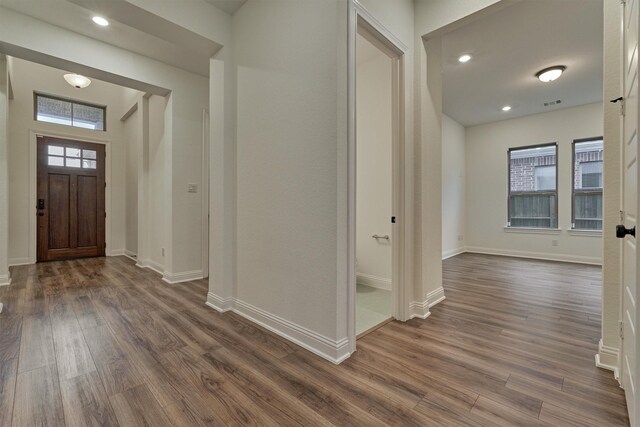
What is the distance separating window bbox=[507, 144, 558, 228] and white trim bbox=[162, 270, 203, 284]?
619cm

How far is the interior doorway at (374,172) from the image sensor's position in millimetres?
3393

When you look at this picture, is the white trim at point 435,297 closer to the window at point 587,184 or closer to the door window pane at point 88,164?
the window at point 587,184

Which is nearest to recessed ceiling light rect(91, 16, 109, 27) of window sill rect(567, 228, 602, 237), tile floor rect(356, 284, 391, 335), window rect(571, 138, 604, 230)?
tile floor rect(356, 284, 391, 335)

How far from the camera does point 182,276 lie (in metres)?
3.69

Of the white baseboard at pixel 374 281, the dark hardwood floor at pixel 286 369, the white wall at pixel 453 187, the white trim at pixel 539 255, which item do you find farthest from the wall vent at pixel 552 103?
the white baseboard at pixel 374 281

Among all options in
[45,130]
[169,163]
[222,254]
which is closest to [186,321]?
[222,254]

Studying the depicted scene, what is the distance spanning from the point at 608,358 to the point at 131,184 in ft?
23.1

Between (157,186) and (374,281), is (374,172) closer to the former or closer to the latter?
(374,281)

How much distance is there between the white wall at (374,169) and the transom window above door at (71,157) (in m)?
5.44

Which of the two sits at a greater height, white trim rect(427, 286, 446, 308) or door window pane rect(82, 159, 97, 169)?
door window pane rect(82, 159, 97, 169)

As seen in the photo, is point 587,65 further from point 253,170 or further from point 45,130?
point 45,130

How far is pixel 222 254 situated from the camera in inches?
105

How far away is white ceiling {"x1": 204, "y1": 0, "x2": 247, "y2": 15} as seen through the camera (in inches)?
98.8

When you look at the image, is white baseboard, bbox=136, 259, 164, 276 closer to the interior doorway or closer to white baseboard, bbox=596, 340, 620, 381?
the interior doorway
